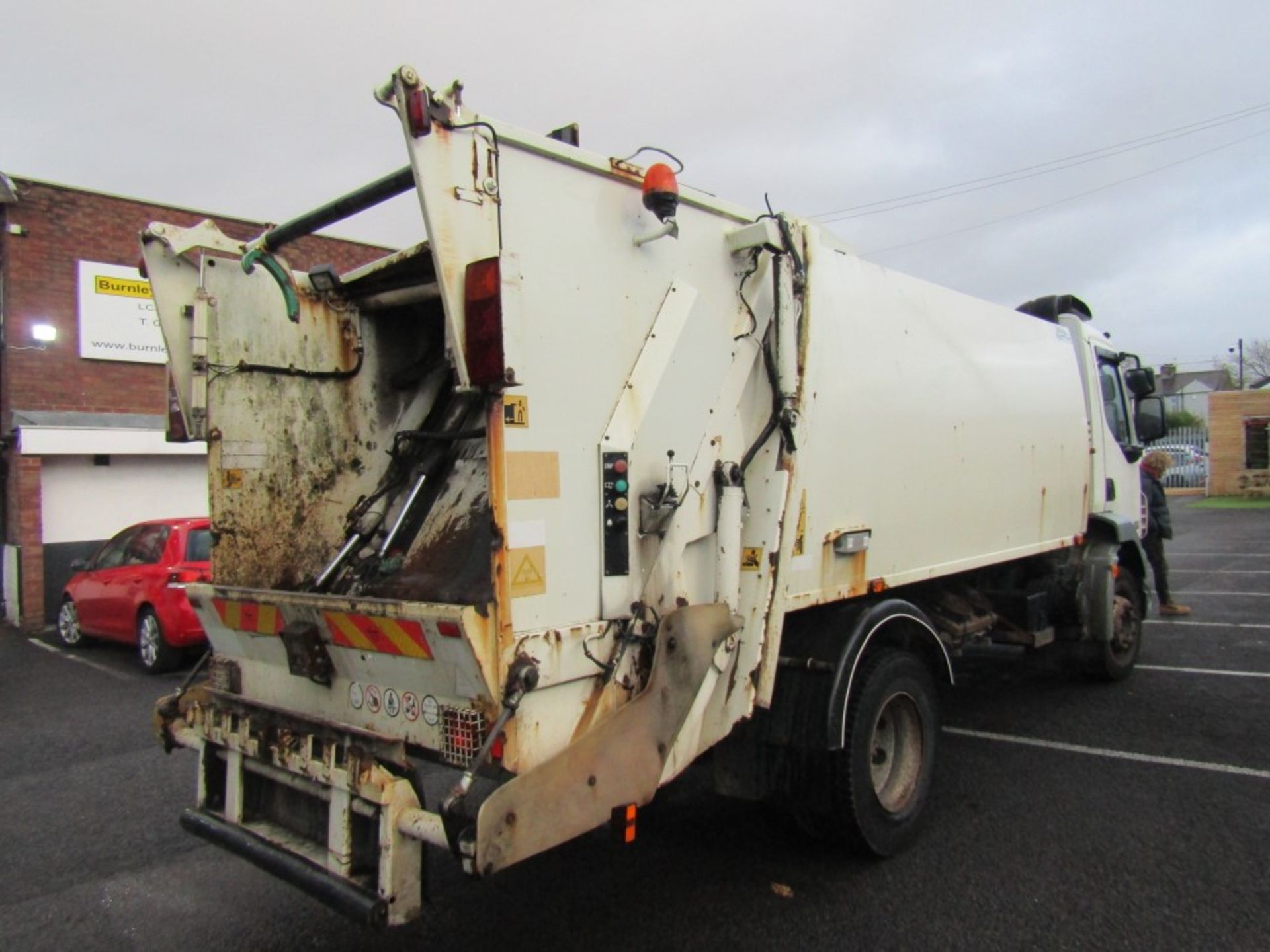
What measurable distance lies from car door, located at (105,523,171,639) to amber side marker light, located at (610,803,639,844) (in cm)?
729

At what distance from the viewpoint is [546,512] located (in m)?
2.68

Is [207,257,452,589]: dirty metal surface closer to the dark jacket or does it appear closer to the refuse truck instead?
the refuse truck

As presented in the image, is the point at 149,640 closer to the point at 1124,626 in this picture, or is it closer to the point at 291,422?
the point at 291,422

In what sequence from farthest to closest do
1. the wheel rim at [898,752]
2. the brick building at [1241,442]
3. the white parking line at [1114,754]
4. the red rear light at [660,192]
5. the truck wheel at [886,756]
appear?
the brick building at [1241,442]
the white parking line at [1114,754]
the wheel rim at [898,752]
the truck wheel at [886,756]
the red rear light at [660,192]

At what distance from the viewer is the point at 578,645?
2768mm

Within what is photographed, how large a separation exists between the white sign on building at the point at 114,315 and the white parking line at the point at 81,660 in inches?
170

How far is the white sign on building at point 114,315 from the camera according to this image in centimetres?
1288

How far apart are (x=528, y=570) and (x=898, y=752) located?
2.37 meters

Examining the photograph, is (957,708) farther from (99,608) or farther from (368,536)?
(99,608)

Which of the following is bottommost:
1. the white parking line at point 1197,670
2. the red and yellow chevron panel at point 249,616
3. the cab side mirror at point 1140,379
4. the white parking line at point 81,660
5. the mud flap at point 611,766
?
the white parking line at point 81,660

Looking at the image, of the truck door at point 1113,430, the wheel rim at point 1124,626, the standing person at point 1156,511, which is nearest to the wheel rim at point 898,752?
the wheel rim at point 1124,626

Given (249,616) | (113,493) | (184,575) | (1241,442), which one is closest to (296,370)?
(249,616)

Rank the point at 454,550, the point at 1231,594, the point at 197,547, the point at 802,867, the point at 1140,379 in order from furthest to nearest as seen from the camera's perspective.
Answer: the point at 1231,594 < the point at 197,547 < the point at 1140,379 < the point at 802,867 < the point at 454,550

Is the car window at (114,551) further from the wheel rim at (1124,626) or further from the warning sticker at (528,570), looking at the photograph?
the wheel rim at (1124,626)
